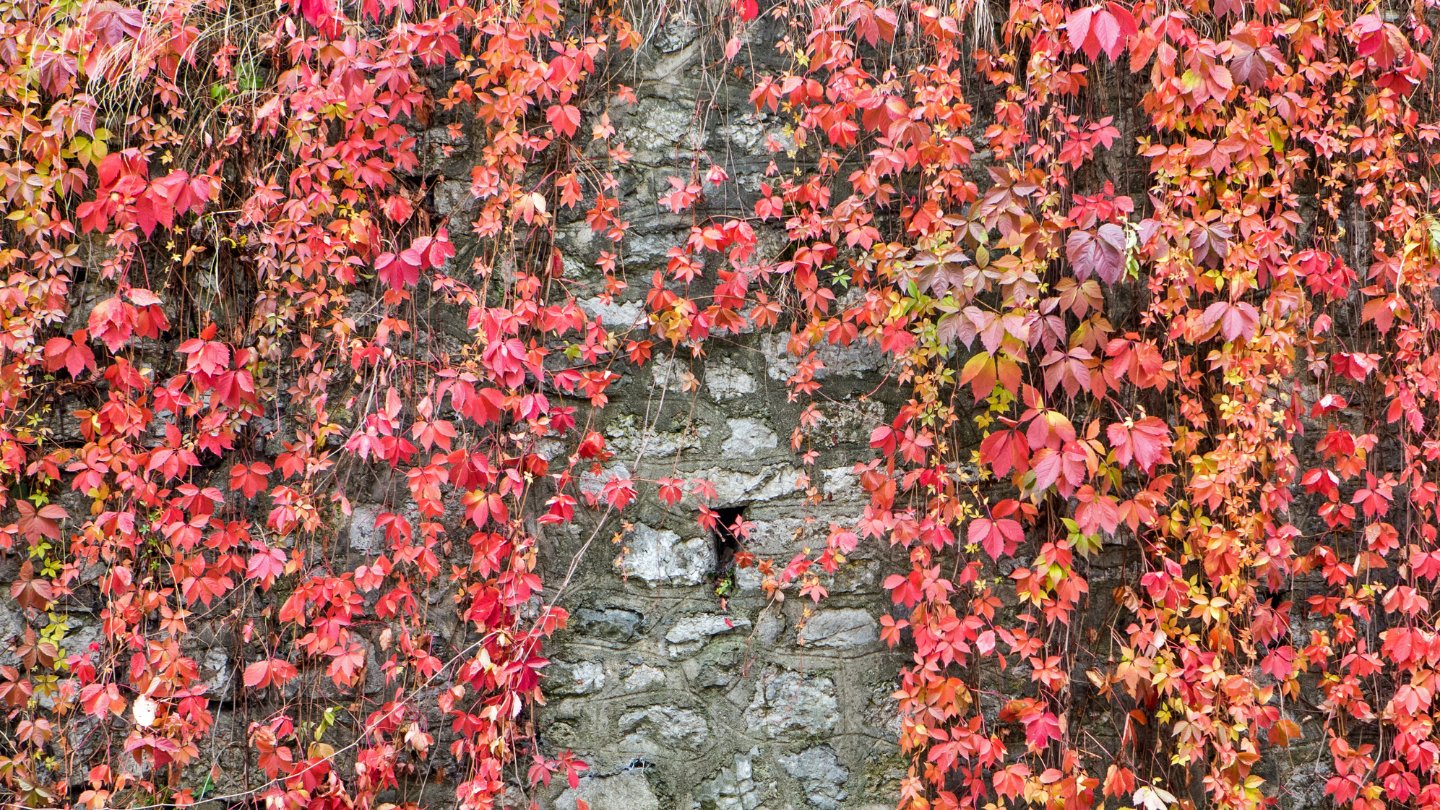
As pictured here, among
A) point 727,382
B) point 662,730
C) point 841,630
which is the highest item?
point 727,382

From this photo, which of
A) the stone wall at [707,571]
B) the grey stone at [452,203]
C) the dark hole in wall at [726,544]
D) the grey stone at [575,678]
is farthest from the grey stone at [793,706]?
the grey stone at [452,203]

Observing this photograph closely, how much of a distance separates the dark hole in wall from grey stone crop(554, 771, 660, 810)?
1.64 ft

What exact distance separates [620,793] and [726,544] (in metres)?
0.65

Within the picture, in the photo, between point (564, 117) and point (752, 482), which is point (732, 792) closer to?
point (752, 482)

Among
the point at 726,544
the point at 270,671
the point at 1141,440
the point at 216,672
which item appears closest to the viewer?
the point at 1141,440

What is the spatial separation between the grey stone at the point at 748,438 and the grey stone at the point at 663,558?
0.24 m

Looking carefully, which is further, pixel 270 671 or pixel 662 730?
pixel 662 730

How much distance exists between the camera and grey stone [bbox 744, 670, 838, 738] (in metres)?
2.38

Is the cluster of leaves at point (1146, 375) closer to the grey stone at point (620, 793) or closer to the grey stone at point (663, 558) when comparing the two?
the grey stone at point (663, 558)

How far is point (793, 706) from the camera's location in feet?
7.82

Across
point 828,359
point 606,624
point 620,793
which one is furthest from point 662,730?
point 828,359

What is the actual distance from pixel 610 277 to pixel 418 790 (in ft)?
4.34

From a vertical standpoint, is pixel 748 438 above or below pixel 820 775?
above

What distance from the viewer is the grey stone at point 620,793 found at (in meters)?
2.37
